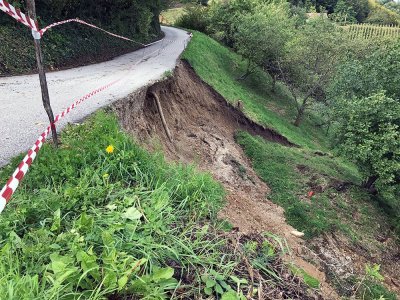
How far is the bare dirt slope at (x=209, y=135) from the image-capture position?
28.7 ft

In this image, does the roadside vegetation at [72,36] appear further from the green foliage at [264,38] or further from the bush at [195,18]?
the bush at [195,18]

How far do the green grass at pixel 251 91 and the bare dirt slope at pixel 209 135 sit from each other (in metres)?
1.07

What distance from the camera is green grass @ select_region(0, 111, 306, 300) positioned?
2.52 metres

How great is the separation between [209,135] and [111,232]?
1114 centimetres

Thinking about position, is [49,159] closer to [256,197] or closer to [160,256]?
[160,256]

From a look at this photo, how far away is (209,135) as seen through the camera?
14.0 meters

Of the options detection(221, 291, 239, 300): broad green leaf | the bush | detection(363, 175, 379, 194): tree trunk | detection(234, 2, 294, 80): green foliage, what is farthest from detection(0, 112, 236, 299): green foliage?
the bush

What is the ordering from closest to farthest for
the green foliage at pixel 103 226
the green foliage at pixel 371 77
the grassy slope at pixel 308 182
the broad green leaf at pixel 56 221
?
1. the green foliage at pixel 103 226
2. the broad green leaf at pixel 56 221
3. the grassy slope at pixel 308 182
4. the green foliage at pixel 371 77

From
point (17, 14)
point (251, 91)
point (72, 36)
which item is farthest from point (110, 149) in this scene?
point (251, 91)

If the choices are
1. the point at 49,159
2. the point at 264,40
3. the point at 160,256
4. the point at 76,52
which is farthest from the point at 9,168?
the point at 264,40

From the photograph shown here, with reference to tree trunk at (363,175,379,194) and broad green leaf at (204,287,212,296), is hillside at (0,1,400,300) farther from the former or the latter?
tree trunk at (363,175,379,194)

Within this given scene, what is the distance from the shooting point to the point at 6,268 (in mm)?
2590

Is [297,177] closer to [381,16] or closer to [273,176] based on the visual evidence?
[273,176]

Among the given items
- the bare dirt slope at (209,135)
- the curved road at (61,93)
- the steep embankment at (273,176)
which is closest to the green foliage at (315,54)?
the steep embankment at (273,176)
